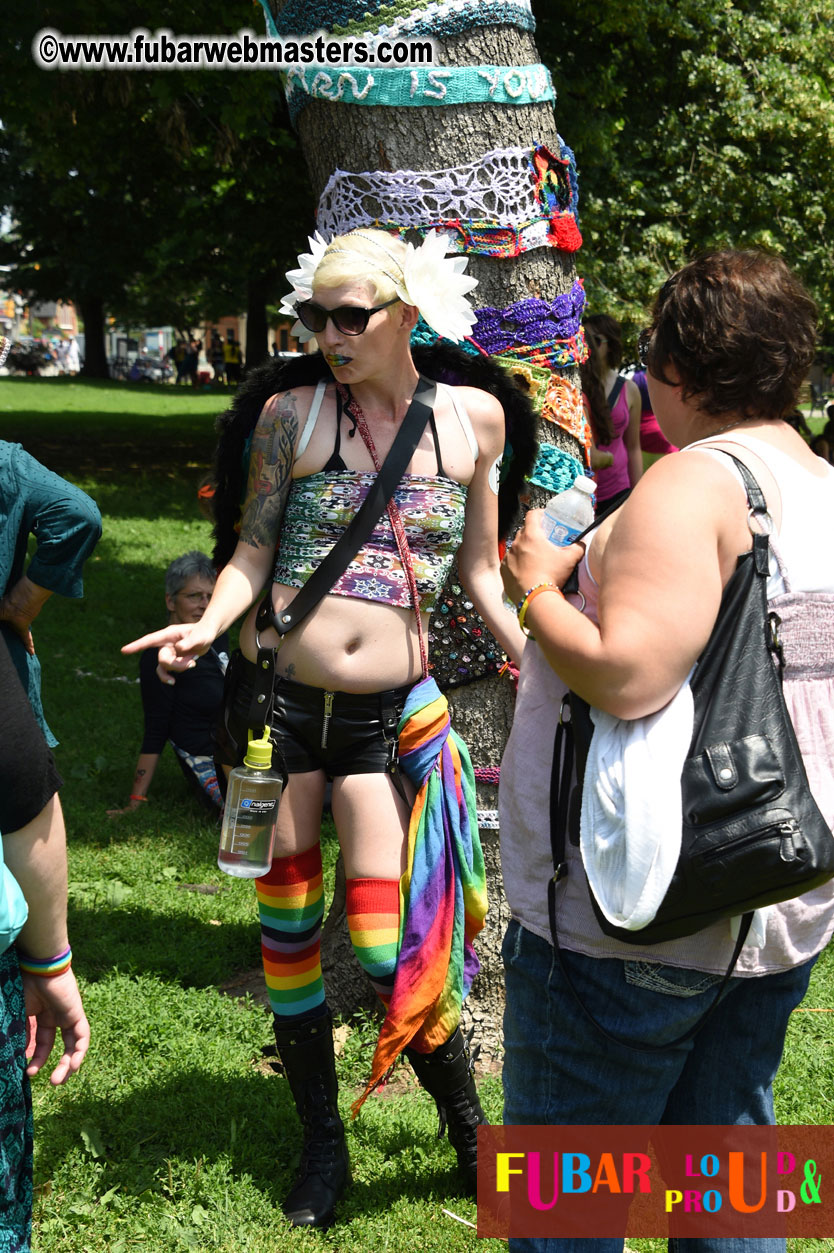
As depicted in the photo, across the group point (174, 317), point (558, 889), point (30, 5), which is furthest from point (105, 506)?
point (174, 317)

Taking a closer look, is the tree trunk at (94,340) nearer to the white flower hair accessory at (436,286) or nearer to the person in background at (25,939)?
the white flower hair accessory at (436,286)

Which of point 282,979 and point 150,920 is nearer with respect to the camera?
point 282,979

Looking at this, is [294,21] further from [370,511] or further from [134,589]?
[134,589]

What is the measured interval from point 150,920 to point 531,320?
2652 millimetres

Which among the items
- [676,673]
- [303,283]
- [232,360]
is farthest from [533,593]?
[232,360]

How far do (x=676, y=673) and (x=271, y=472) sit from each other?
140 centimetres

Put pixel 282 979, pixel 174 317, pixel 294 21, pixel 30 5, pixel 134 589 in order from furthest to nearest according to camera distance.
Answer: pixel 174 317, pixel 134 589, pixel 30 5, pixel 294 21, pixel 282 979

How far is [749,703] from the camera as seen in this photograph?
71.3 inches

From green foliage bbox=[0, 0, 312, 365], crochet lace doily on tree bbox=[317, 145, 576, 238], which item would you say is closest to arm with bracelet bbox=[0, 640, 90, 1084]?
crochet lace doily on tree bbox=[317, 145, 576, 238]

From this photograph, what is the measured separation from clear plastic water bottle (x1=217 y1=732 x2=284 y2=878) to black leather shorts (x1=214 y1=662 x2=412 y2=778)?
0.28 ft

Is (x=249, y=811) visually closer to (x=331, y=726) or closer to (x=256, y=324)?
(x=331, y=726)

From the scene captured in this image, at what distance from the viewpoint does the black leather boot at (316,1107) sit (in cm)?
304

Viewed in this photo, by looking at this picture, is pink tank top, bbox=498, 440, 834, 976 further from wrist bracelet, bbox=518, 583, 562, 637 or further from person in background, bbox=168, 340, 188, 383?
person in background, bbox=168, 340, 188, 383

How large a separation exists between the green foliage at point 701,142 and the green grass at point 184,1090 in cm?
903
